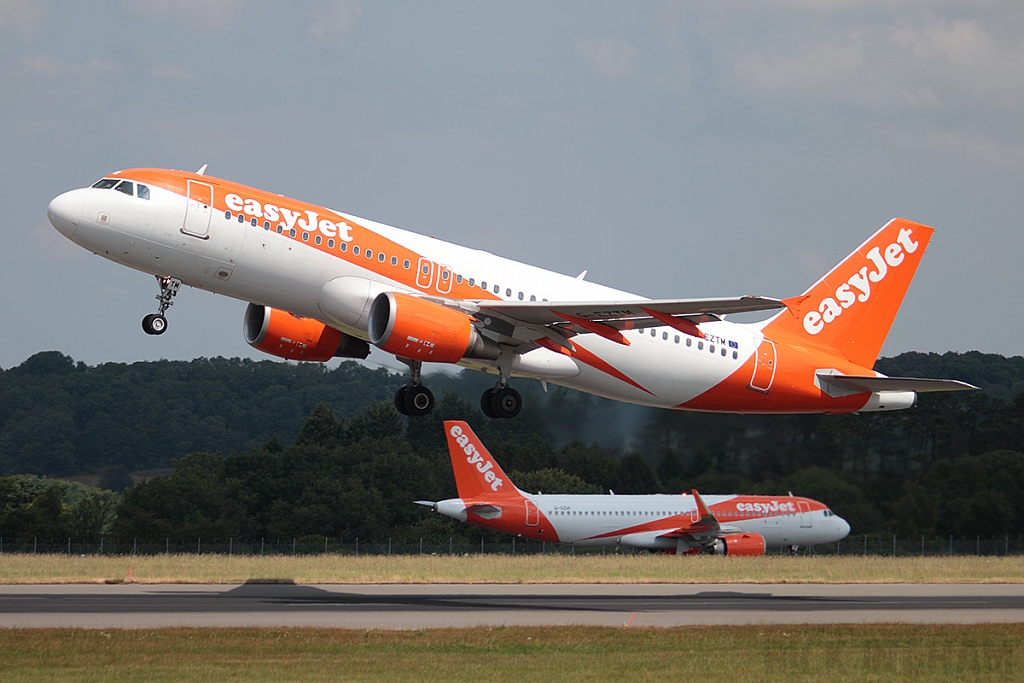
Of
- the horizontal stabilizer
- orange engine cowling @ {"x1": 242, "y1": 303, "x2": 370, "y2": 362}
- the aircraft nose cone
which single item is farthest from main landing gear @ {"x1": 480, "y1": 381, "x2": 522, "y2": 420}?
the aircraft nose cone

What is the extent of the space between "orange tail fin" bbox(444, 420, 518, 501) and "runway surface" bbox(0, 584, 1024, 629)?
46.2 feet

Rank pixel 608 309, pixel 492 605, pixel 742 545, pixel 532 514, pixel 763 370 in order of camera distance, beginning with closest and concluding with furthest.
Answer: pixel 608 309, pixel 763 370, pixel 492 605, pixel 532 514, pixel 742 545

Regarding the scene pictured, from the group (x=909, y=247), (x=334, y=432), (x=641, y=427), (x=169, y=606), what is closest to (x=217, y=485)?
(x=334, y=432)

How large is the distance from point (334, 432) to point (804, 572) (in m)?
48.9

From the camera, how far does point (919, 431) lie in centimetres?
5075

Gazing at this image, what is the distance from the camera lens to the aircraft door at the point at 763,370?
113ft

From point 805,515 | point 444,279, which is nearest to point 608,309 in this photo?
point 444,279

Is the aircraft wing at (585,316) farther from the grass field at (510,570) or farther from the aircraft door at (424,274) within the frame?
the grass field at (510,570)

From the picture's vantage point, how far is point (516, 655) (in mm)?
24984

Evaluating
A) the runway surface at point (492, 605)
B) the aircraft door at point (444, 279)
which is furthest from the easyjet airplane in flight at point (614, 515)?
the aircraft door at point (444, 279)

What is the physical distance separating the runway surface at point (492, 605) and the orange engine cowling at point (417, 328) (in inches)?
267

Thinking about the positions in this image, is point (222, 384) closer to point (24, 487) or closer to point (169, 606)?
point (24, 487)

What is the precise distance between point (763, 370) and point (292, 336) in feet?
43.1

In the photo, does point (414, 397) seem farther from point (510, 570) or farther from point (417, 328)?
point (510, 570)
